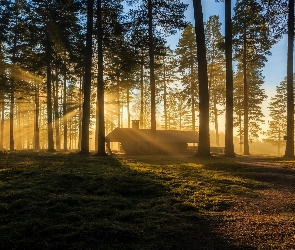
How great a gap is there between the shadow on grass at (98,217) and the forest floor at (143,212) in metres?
0.01

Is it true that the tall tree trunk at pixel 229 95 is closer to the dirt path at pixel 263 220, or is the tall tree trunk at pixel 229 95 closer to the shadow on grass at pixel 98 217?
the dirt path at pixel 263 220

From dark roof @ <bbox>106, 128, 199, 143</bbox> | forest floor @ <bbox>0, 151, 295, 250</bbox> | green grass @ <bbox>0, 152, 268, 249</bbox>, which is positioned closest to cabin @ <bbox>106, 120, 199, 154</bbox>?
dark roof @ <bbox>106, 128, 199, 143</bbox>

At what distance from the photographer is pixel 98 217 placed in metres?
4.89

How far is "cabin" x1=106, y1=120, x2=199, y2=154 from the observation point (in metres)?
29.7

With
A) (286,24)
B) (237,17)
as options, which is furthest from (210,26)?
(286,24)

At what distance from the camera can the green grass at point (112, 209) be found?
13.1 feet

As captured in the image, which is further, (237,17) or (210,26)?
(210,26)

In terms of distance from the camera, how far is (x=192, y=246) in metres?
3.83

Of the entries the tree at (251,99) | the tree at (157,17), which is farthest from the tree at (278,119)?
the tree at (157,17)

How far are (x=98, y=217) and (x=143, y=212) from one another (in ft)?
2.68

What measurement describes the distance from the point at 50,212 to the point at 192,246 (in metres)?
2.67

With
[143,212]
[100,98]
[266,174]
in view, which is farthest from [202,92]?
[143,212]

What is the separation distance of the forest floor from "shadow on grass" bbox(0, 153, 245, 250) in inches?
0.5

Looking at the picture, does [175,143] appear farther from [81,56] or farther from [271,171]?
[271,171]
